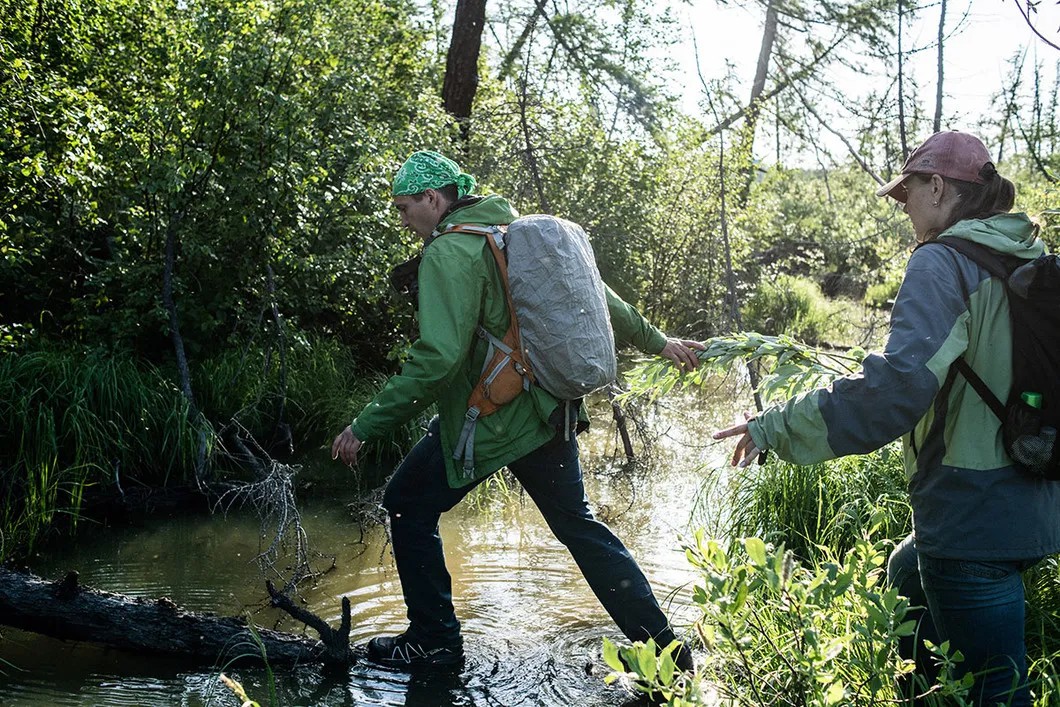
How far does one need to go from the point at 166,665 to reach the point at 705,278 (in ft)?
32.4

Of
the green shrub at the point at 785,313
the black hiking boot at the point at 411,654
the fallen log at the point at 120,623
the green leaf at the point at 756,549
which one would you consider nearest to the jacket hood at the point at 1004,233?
the green leaf at the point at 756,549

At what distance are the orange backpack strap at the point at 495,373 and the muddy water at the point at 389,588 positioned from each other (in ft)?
3.76

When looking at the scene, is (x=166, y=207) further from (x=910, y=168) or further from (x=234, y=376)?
(x=910, y=168)

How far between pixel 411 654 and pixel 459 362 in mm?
1486

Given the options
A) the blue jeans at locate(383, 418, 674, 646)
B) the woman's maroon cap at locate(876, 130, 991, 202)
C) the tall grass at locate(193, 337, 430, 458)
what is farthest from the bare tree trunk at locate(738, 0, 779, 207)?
the woman's maroon cap at locate(876, 130, 991, 202)

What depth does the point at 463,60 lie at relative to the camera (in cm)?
1163

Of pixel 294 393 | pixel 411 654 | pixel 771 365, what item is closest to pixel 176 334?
pixel 294 393

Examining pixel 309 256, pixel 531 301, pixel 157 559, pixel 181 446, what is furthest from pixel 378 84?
pixel 531 301

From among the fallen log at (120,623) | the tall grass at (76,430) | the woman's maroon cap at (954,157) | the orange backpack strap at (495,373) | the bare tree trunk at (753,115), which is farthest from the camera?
the bare tree trunk at (753,115)

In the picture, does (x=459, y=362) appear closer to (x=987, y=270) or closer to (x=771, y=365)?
(x=771, y=365)

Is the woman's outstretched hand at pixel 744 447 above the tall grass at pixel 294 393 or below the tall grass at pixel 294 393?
above

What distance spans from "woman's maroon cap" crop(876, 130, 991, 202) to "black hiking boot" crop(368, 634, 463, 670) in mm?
2867

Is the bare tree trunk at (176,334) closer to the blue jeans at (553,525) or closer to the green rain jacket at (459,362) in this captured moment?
the blue jeans at (553,525)

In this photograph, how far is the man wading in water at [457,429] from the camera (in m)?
3.74
